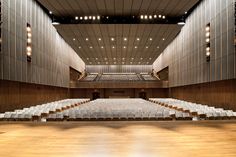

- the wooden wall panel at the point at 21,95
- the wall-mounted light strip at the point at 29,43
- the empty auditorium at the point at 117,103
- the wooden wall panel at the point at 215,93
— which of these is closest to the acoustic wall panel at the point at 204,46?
the empty auditorium at the point at 117,103

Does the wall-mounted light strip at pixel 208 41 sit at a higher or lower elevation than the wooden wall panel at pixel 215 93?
higher

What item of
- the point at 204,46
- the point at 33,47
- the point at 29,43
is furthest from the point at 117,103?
the point at 29,43

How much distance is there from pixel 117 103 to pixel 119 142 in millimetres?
16867

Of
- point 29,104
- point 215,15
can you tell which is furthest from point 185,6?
point 29,104

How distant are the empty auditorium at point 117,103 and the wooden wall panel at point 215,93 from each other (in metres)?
0.08

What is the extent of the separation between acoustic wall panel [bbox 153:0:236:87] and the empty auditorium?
7 cm

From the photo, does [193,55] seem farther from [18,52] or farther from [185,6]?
[18,52]

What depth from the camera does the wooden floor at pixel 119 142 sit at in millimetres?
4629

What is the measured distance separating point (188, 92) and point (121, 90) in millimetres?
17757

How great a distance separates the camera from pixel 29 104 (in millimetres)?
19875

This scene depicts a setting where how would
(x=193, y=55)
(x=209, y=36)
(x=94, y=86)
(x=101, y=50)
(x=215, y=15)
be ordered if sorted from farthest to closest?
(x=94, y=86) → (x=101, y=50) → (x=193, y=55) → (x=209, y=36) → (x=215, y=15)

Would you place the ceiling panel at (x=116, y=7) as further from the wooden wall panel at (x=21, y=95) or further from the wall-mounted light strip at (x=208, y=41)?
the wooden wall panel at (x=21, y=95)

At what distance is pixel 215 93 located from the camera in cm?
1925

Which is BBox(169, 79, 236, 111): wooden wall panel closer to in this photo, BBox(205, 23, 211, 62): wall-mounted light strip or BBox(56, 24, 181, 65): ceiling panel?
BBox(205, 23, 211, 62): wall-mounted light strip
